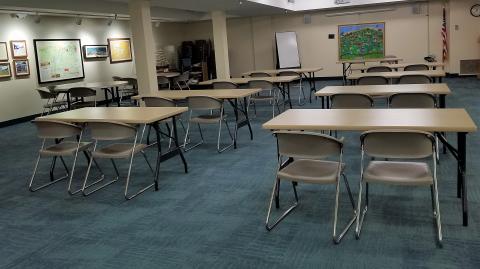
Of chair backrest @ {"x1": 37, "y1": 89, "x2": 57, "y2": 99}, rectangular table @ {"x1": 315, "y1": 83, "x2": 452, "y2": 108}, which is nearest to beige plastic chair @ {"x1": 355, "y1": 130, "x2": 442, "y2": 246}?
rectangular table @ {"x1": 315, "y1": 83, "x2": 452, "y2": 108}

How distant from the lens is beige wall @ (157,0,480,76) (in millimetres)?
13555

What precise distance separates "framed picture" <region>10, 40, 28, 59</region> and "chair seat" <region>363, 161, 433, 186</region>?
29.3 feet

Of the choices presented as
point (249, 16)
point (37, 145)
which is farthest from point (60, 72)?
point (249, 16)

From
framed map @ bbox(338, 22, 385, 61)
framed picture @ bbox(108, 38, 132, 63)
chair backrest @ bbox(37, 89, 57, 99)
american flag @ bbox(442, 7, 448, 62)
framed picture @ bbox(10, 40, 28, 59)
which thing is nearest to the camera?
chair backrest @ bbox(37, 89, 57, 99)

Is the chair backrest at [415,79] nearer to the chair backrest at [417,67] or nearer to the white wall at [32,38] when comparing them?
the chair backrest at [417,67]

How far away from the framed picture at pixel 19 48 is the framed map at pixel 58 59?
0.96ft

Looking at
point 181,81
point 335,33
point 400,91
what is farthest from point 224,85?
point 335,33

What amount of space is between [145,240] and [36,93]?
8378 millimetres

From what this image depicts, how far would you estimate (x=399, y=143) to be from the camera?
297 centimetres

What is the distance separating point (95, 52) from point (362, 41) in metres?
8.51

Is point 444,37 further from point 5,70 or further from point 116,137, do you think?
point 116,137

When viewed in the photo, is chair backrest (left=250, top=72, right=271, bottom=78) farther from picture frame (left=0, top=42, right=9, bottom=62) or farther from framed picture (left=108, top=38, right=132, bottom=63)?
picture frame (left=0, top=42, right=9, bottom=62)

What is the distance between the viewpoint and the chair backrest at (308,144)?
3.06 metres

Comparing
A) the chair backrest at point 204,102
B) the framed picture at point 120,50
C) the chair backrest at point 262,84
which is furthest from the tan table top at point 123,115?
the framed picture at point 120,50
